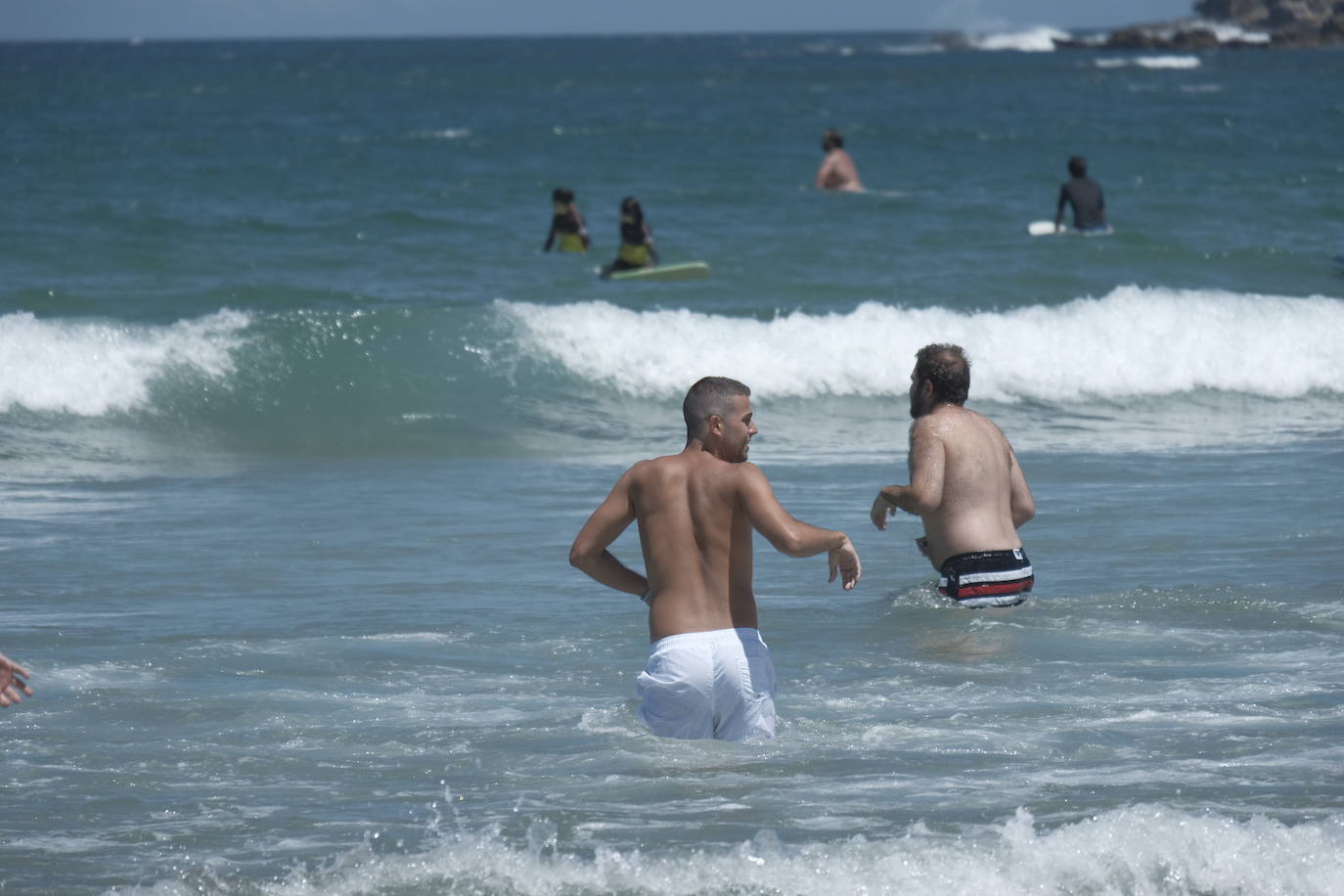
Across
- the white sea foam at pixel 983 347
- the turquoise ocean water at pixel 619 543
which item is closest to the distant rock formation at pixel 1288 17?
the turquoise ocean water at pixel 619 543

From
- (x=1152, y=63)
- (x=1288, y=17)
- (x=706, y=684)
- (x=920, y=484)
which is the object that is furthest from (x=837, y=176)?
(x=1288, y=17)

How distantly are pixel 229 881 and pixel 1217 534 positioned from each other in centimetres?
576

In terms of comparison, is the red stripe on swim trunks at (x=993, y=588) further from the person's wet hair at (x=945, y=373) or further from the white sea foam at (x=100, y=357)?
the white sea foam at (x=100, y=357)

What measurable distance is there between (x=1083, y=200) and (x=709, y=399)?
664 inches

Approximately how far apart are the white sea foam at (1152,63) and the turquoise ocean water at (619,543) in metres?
56.8

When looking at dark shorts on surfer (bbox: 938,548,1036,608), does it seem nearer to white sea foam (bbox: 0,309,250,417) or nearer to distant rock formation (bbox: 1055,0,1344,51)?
white sea foam (bbox: 0,309,250,417)

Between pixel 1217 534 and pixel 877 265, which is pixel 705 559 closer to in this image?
pixel 1217 534

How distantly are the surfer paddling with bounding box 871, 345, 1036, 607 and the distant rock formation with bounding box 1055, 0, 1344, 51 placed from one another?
10451 cm

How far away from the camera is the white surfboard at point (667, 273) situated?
18016mm

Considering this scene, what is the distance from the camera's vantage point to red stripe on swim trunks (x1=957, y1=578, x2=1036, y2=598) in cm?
681

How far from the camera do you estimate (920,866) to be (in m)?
4.40

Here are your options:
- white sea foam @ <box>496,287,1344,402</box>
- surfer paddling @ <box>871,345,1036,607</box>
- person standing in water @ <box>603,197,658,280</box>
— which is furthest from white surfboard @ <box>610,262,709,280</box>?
surfer paddling @ <box>871,345,1036,607</box>

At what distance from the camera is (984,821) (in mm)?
4762

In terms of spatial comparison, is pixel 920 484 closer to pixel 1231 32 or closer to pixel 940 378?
pixel 940 378
